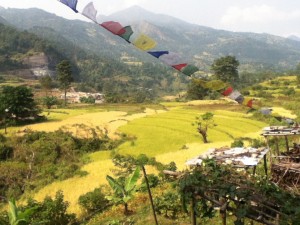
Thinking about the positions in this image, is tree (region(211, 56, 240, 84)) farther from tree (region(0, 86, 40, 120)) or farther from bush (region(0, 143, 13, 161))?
bush (region(0, 143, 13, 161))

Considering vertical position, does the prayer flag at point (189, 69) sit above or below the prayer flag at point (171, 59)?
below

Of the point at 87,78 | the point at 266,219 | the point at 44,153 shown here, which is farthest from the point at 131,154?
the point at 87,78

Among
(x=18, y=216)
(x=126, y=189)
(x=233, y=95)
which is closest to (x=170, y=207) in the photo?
(x=126, y=189)

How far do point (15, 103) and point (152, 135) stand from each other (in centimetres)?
1236

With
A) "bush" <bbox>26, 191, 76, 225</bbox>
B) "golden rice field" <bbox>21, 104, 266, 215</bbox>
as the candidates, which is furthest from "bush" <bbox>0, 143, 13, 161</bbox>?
"bush" <bbox>26, 191, 76, 225</bbox>

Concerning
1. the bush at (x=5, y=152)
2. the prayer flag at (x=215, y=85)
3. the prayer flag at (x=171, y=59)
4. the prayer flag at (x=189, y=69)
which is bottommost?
the bush at (x=5, y=152)

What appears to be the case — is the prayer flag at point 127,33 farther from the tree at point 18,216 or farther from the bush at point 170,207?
the bush at point 170,207

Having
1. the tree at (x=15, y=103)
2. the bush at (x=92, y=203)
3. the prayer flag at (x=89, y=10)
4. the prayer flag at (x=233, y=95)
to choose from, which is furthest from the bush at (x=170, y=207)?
the tree at (x=15, y=103)

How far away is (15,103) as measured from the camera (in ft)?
98.6

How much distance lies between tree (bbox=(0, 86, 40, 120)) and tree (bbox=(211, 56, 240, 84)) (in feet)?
120

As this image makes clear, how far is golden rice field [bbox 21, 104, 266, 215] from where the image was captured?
17.6 m

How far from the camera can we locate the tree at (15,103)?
1164 inches

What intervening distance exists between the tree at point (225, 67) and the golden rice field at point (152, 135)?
26166 mm

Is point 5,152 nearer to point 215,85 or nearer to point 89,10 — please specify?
point 89,10
